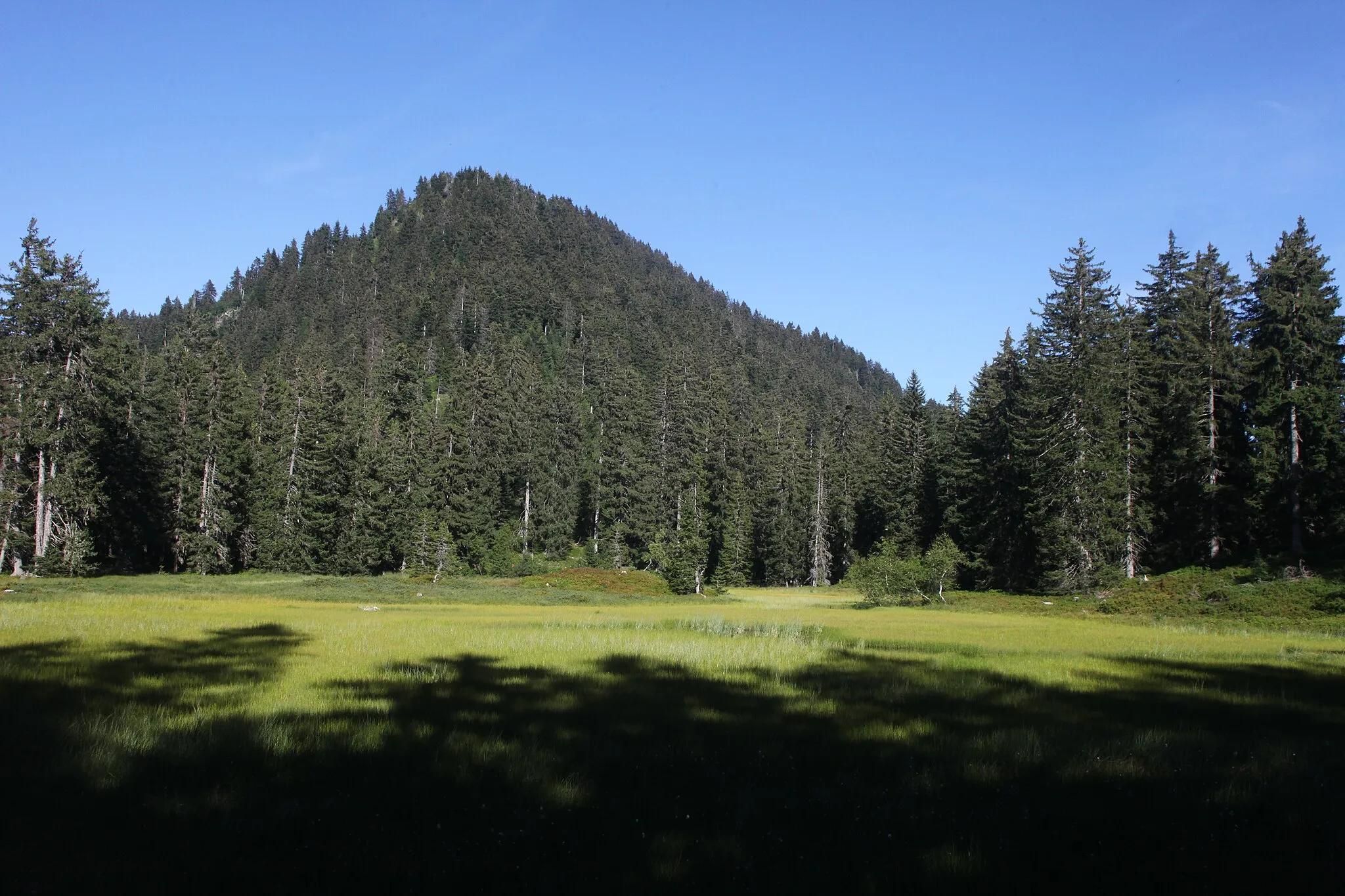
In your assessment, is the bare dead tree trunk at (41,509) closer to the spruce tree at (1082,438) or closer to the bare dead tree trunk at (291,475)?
the bare dead tree trunk at (291,475)

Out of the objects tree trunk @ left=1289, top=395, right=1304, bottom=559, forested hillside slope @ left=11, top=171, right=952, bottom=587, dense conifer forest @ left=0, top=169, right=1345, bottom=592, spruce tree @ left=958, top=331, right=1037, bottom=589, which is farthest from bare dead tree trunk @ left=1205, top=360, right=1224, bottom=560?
forested hillside slope @ left=11, top=171, right=952, bottom=587

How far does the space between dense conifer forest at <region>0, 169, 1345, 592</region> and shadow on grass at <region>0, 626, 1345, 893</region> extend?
40197mm

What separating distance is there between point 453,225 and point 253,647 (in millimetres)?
197678

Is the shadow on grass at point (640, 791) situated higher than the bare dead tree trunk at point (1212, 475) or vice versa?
the bare dead tree trunk at point (1212, 475)

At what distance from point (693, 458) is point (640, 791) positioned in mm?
74504

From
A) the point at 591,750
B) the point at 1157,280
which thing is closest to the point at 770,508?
the point at 1157,280

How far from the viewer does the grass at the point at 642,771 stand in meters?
5.37

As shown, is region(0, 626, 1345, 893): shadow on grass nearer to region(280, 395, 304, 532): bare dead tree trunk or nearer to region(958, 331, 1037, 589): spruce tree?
region(958, 331, 1037, 589): spruce tree

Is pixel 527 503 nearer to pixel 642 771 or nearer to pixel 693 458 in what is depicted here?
pixel 693 458

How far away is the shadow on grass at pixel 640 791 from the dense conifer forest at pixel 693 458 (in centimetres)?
4020

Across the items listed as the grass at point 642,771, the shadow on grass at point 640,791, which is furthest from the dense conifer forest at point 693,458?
the shadow on grass at point 640,791

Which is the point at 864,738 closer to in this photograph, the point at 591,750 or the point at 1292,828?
the point at 591,750

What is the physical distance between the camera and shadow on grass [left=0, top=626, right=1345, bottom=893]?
5.29 meters

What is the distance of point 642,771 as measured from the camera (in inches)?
299
